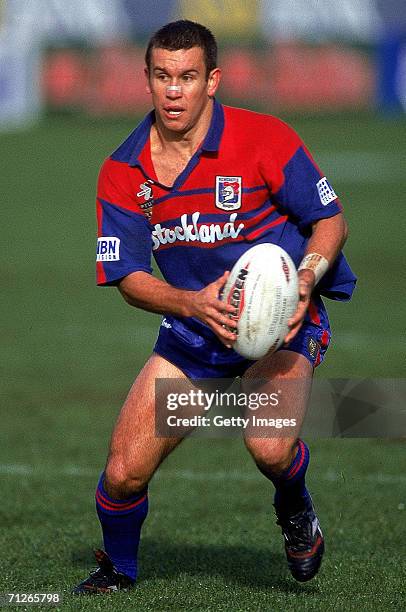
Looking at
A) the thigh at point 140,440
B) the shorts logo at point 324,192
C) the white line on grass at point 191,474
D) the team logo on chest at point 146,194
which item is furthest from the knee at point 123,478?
the white line on grass at point 191,474

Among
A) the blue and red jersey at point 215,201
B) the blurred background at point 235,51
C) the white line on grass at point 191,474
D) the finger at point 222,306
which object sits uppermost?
the blue and red jersey at point 215,201

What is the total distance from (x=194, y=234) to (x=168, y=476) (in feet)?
9.15

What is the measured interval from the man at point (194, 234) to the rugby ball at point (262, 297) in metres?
0.22

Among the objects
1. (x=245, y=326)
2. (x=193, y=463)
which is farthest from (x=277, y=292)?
(x=193, y=463)

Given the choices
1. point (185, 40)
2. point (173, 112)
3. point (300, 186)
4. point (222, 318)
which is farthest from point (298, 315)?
point (185, 40)

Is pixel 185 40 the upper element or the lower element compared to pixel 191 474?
upper

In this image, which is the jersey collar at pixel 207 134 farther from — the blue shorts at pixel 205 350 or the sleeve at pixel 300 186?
the blue shorts at pixel 205 350

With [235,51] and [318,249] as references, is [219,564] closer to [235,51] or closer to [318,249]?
[318,249]

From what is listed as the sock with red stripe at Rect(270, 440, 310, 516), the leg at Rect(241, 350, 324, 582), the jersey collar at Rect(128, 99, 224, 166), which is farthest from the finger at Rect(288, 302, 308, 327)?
the jersey collar at Rect(128, 99, 224, 166)

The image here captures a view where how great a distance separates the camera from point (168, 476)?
7.94m

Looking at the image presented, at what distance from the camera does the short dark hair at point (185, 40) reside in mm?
5395

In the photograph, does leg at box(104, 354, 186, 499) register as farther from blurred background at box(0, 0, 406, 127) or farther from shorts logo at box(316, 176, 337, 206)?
blurred background at box(0, 0, 406, 127)

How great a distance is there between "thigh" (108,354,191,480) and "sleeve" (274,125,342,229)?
3.21ft

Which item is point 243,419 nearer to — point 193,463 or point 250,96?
point 193,463
